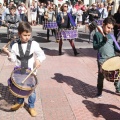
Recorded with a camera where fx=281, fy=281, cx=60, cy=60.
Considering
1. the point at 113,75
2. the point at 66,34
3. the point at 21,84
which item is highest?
the point at 66,34

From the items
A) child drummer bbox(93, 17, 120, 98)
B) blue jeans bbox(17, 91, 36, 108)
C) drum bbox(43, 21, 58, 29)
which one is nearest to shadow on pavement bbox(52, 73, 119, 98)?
child drummer bbox(93, 17, 120, 98)

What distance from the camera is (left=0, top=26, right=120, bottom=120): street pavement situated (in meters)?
4.69

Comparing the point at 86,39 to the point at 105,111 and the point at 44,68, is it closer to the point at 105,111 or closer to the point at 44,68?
the point at 44,68

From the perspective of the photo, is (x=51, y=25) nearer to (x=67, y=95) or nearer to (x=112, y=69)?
(x=67, y=95)

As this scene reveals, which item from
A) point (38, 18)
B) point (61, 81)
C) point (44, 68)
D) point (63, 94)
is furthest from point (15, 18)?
point (38, 18)

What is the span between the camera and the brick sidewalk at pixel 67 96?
4.68m

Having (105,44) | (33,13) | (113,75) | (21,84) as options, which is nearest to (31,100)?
(21,84)

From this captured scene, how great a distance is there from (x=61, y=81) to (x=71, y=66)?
1.44 metres

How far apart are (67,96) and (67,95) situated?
0.18 ft

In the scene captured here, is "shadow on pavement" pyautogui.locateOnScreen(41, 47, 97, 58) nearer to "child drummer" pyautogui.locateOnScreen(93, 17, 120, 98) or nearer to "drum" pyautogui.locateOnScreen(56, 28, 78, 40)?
"drum" pyautogui.locateOnScreen(56, 28, 78, 40)

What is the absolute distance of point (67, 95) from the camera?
5.58 metres

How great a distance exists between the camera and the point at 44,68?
7629mm

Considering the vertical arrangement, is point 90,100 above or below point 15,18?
below

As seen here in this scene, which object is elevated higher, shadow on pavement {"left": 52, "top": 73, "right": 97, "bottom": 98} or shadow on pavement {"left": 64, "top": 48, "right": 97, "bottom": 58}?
shadow on pavement {"left": 64, "top": 48, "right": 97, "bottom": 58}
